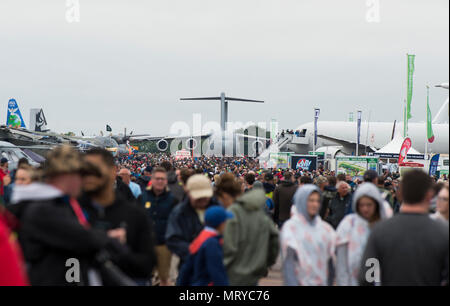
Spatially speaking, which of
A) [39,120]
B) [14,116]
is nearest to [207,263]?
[14,116]

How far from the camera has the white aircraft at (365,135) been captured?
55.8 metres

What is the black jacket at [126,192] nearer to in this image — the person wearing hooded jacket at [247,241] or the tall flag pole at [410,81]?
the person wearing hooded jacket at [247,241]

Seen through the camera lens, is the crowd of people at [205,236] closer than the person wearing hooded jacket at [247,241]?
Yes

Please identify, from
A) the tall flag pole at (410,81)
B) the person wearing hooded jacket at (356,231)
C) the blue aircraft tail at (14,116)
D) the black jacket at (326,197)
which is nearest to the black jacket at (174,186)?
the black jacket at (326,197)

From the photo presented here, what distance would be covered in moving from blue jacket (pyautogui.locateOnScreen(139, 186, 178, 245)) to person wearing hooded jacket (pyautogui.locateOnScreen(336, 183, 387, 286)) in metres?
2.65

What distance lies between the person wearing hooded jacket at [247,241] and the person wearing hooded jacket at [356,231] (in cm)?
65

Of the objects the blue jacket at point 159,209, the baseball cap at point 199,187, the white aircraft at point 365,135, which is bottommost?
the white aircraft at point 365,135

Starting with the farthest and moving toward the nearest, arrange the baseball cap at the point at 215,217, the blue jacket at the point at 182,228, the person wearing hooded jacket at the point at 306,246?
the blue jacket at the point at 182,228
the person wearing hooded jacket at the point at 306,246
the baseball cap at the point at 215,217

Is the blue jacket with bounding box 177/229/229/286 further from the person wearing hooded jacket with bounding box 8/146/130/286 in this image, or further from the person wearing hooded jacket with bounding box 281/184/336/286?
the person wearing hooded jacket with bounding box 8/146/130/286

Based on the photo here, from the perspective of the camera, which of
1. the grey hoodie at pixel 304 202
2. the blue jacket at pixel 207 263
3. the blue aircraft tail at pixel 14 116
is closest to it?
the blue jacket at pixel 207 263

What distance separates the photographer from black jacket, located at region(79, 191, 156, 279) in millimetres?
3531

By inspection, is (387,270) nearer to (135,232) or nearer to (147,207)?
(135,232)

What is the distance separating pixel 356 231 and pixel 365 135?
63.3 meters
